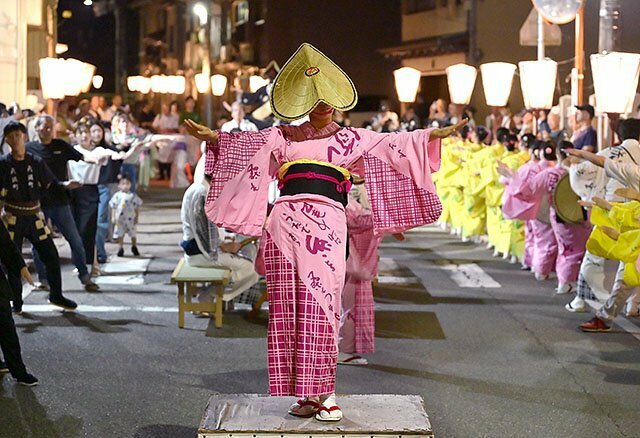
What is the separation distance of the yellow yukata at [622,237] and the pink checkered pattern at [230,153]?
3757 millimetres

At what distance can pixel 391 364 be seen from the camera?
8797 mm

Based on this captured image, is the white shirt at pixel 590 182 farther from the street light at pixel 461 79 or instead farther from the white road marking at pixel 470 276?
the street light at pixel 461 79

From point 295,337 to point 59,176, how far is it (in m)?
6.50

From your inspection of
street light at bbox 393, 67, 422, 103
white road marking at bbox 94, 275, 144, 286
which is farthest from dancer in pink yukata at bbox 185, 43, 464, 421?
street light at bbox 393, 67, 422, 103

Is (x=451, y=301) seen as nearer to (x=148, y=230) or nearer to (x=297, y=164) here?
(x=297, y=164)

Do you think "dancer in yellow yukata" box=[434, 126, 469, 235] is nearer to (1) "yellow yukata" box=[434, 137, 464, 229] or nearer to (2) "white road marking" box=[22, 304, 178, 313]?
(1) "yellow yukata" box=[434, 137, 464, 229]

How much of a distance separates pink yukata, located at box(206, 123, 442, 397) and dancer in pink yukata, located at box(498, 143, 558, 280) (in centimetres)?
667

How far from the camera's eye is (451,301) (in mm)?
11836

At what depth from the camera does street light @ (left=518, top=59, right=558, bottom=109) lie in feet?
47.7

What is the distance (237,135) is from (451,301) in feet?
19.2

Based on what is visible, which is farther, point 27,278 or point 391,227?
point 27,278

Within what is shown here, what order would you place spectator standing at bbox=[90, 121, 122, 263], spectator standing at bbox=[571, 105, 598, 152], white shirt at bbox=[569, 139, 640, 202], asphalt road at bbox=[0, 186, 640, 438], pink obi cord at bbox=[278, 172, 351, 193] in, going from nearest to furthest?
1. pink obi cord at bbox=[278, 172, 351, 193]
2. asphalt road at bbox=[0, 186, 640, 438]
3. white shirt at bbox=[569, 139, 640, 202]
4. spectator standing at bbox=[571, 105, 598, 152]
5. spectator standing at bbox=[90, 121, 122, 263]

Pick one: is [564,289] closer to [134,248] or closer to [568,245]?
[568,245]

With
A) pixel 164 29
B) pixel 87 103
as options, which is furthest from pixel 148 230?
pixel 164 29
